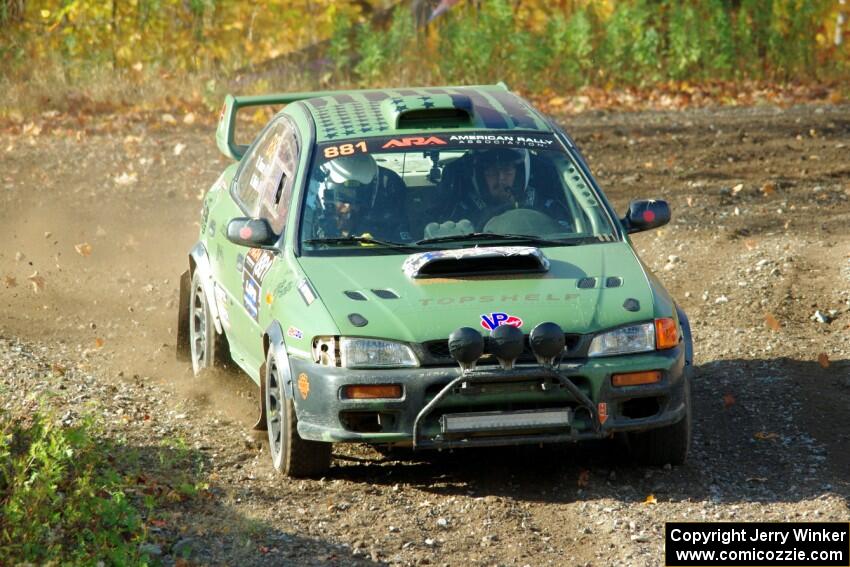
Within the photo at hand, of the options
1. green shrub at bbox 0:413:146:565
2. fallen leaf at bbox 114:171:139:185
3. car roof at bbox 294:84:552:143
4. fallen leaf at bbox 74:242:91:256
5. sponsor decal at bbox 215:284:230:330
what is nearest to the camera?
green shrub at bbox 0:413:146:565

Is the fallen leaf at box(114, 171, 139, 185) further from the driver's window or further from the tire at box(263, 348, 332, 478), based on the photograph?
the tire at box(263, 348, 332, 478)

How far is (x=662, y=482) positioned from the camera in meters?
7.27

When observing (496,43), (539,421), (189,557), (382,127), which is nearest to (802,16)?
(496,43)

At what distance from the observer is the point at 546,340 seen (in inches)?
263

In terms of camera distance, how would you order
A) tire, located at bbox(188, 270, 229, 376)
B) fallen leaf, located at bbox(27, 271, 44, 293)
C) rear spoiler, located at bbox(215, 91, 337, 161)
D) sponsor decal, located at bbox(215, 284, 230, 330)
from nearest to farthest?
1. sponsor decal, located at bbox(215, 284, 230, 330)
2. tire, located at bbox(188, 270, 229, 376)
3. rear spoiler, located at bbox(215, 91, 337, 161)
4. fallen leaf, located at bbox(27, 271, 44, 293)

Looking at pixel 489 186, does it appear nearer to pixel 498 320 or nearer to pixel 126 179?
pixel 498 320

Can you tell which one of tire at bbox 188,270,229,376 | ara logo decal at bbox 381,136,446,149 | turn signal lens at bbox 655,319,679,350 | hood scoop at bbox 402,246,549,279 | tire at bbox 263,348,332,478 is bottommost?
tire at bbox 188,270,229,376

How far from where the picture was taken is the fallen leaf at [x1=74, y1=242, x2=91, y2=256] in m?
13.4

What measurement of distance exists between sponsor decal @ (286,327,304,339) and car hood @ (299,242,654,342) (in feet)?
0.60

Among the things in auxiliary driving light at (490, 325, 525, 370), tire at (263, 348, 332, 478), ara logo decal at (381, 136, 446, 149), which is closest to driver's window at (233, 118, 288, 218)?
ara logo decal at (381, 136, 446, 149)

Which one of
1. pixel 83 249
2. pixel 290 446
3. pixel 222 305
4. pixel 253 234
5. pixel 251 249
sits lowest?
pixel 83 249

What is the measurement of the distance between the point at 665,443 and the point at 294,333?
1.86 m

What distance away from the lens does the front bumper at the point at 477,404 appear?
22.2ft

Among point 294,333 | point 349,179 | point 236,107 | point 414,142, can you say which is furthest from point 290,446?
point 236,107
